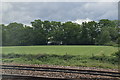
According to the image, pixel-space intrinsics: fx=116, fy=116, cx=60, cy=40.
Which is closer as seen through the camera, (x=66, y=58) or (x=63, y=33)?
(x=66, y=58)

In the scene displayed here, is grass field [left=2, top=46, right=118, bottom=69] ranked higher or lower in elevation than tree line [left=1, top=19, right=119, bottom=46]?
lower

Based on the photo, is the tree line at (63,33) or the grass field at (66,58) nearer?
the grass field at (66,58)

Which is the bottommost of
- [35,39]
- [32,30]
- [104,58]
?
[104,58]

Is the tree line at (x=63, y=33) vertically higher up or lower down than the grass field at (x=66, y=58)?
higher up

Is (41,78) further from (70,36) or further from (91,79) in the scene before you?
(70,36)

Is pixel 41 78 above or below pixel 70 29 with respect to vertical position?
below

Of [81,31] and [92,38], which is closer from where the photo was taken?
[92,38]

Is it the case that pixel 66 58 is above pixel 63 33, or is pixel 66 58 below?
below

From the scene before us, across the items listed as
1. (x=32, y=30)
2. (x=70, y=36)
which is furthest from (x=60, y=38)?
(x=32, y=30)

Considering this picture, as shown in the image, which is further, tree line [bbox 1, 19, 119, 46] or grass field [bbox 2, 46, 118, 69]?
tree line [bbox 1, 19, 119, 46]

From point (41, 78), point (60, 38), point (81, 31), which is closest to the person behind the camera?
point (41, 78)

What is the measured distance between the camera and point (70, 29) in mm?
23828

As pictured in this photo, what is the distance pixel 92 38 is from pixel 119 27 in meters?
15.0

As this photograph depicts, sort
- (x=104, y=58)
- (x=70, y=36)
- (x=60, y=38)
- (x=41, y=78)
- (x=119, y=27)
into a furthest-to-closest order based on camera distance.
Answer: (x=70, y=36), (x=60, y=38), (x=104, y=58), (x=119, y=27), (x=41, y=78)
